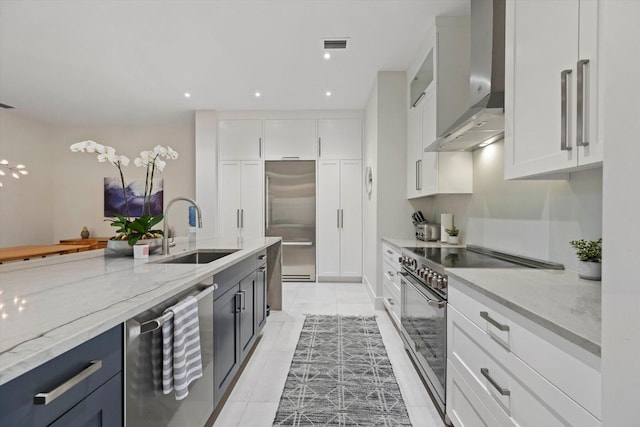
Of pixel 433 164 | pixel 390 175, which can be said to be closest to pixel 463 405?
pixel 433 164

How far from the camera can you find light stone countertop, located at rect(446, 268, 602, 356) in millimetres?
871

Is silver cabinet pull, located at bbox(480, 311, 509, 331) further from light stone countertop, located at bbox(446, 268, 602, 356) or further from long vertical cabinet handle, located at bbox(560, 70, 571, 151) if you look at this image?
long vertical cabinet handle, located at bbox(560, 70, 571, 151)

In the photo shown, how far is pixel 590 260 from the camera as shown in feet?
4.72

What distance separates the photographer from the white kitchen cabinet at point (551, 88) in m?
1.11

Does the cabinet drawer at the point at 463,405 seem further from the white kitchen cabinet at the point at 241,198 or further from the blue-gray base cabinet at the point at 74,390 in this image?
the white kitchen cabinet at the point at 241,198

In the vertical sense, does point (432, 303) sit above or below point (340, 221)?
below

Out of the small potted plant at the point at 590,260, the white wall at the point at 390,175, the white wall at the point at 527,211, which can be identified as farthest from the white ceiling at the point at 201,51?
the small potted plant at the point at 590,260

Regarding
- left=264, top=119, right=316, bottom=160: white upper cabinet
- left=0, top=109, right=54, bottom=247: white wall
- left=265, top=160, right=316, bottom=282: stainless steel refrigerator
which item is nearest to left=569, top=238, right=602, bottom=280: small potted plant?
left=265, top=160, right=316, bottom=282: stainless steel refrigerator

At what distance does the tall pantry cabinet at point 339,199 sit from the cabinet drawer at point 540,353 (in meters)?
4.08

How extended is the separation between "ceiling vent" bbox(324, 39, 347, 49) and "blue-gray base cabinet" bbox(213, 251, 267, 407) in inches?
91.1

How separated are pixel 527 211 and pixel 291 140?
163 inches

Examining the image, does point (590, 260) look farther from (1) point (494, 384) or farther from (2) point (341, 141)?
(2) point (341, 141)

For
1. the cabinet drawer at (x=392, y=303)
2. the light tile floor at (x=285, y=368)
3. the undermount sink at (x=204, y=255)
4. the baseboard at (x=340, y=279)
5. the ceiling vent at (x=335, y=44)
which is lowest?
the light tile floor at (x=285, y=368)

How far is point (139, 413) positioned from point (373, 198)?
3598mm
